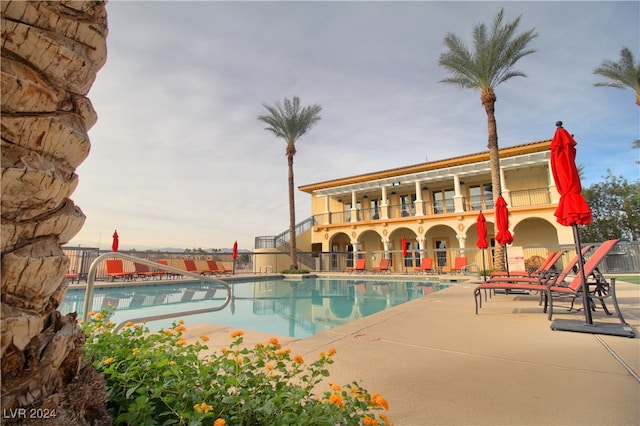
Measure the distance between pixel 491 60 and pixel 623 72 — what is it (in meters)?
8.92

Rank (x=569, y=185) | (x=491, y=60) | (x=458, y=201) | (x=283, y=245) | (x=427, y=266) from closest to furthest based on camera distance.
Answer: (x=569, y=185), (x=491, y=60), (x=427, y=266), (x=458, y=201), (x=283, y=245)

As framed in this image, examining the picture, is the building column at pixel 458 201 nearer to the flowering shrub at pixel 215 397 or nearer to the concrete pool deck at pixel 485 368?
the concrete pool deck at pixel 485 368

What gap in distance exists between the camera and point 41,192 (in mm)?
981

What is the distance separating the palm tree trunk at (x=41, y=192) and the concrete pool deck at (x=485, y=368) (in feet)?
5.79

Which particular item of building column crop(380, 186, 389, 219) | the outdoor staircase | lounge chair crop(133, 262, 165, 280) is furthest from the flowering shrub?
building column crop(380, 186, 389, 219)

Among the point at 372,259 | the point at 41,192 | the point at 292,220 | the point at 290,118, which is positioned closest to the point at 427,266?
the point at 372,259

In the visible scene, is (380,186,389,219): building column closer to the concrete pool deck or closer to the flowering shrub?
the concrete pool deck

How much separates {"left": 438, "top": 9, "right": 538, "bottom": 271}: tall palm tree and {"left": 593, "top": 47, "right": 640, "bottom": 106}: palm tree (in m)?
6.87

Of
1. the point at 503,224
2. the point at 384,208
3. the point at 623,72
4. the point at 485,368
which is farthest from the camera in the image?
the point at 384,208

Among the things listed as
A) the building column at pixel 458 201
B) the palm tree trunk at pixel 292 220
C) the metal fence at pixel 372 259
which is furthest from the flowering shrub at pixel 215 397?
the building column at pixel 458 201

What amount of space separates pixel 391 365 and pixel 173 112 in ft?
36.7

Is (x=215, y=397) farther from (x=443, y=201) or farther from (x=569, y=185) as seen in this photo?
(x=443, y=201)

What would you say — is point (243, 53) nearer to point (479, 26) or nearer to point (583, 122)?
point (479, 26)

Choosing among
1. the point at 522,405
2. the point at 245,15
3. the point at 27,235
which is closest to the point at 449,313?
the point at 522,405
